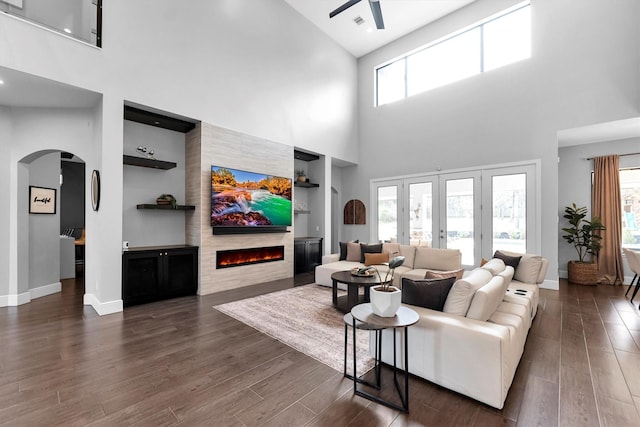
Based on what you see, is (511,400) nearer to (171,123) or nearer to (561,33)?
(171,123)

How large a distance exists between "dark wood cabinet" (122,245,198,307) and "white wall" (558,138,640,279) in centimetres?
770

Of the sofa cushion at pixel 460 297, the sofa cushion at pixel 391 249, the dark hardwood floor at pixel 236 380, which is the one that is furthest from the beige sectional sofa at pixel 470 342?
the sofa cushion at pixel 391 249

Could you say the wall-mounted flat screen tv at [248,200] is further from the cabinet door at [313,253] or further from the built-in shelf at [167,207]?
the cabinet door at [313,253]

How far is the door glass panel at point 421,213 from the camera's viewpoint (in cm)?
702

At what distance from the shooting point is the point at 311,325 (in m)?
3.44

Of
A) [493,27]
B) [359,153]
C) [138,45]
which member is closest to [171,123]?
[138,45]

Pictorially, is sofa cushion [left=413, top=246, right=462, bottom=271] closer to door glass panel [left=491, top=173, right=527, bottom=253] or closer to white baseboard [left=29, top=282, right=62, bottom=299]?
door glass panel [left=491, top=173, right=527, bottom=253]

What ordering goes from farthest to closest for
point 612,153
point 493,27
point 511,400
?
point 493,27
point 612,153
point 511,400

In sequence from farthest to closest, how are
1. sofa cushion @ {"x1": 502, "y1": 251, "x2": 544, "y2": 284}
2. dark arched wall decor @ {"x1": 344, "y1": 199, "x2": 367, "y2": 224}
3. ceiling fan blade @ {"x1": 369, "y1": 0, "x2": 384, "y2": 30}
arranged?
dark arched wall decor @ {"x1": 344, "y1": 199, "x2": 367, "y2": 224} < ceiling fan blade @ {"x1": 369, "y1": 0, "x2": 384, "y2": 30} < sofa cushion @ {"x1": 502, "y1": 251, "x2": 544, "y2": 284}

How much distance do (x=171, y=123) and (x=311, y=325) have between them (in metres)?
4.05

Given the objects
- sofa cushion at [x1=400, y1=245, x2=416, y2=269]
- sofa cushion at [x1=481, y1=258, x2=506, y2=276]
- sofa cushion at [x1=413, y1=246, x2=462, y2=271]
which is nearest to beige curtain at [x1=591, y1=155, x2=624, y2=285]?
sofa cushion at [x1=413, y1=246, x2=462, y2=271]

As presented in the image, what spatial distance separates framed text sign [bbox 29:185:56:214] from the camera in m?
4.59

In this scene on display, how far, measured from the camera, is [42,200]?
4750 millimetres

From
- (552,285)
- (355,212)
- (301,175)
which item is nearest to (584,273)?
(552,285)
